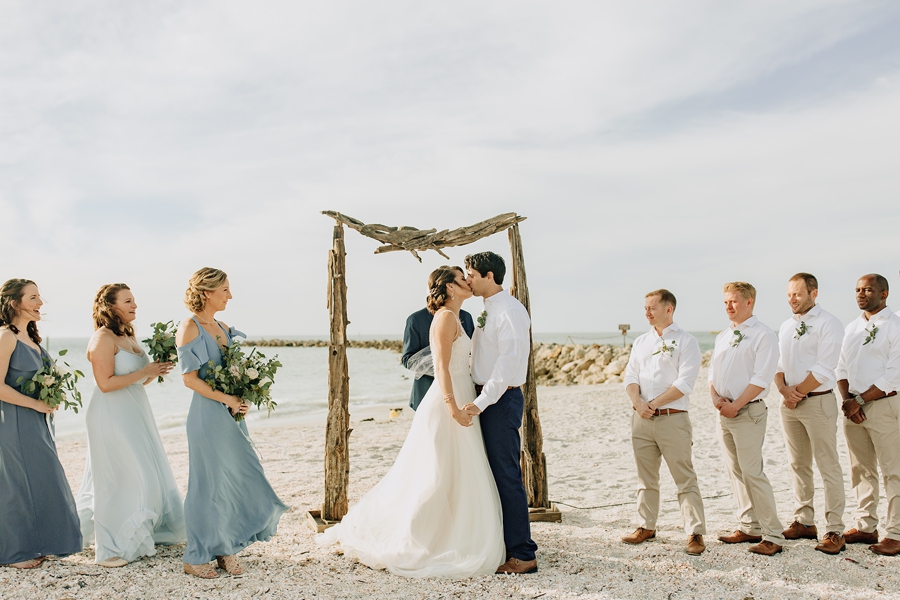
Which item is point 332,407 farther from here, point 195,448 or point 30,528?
point 30,528

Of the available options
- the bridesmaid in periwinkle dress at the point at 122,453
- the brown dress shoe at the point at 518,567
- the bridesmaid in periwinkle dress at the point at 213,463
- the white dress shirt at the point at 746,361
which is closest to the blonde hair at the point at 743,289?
the white dress shirt at the point at 746,361

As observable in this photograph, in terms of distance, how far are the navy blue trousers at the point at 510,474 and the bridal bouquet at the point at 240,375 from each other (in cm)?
161

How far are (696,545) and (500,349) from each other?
2.11 m

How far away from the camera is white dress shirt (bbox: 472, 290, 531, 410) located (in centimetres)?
442

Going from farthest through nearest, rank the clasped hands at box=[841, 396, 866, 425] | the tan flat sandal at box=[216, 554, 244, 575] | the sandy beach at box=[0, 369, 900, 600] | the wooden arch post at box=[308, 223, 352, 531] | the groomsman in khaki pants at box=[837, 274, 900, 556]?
the wooden arch post at box=[308, 223, 352, 531] < the clasped hands at box=[841, 396, 866, 425] < the groomsman in khaki pants at box=[837, 274, 900, 556] < the tan flat sandal at box=[216, 554, 244, 575] < the sandy beach at box=[0, 369, 900, 600]

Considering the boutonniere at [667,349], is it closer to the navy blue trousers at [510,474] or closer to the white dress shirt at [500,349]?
the white dress shirt at [500,349]

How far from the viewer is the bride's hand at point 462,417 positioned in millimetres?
4453

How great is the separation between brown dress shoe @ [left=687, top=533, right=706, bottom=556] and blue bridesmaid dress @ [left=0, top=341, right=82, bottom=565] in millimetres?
4371

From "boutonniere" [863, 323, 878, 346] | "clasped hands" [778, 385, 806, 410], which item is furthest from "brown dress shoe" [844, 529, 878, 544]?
"boutonniere" [863, 323, 878, 346]

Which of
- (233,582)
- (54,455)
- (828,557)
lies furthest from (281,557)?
(828,557)

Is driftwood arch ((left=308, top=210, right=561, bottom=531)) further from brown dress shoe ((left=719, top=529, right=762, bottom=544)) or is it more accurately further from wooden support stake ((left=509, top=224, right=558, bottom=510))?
brown dress shoe ((left=719, top=529, right=762, bottom=544))

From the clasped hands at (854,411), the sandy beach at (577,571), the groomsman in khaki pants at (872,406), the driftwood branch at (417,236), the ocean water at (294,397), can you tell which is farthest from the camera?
the ocean water at (294,397)

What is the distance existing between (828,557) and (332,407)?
4047 millimetres

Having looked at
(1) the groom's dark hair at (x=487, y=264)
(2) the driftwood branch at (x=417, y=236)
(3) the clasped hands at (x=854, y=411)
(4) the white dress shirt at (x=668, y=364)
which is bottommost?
(3) the clasped hands at (x=854, y=411)
